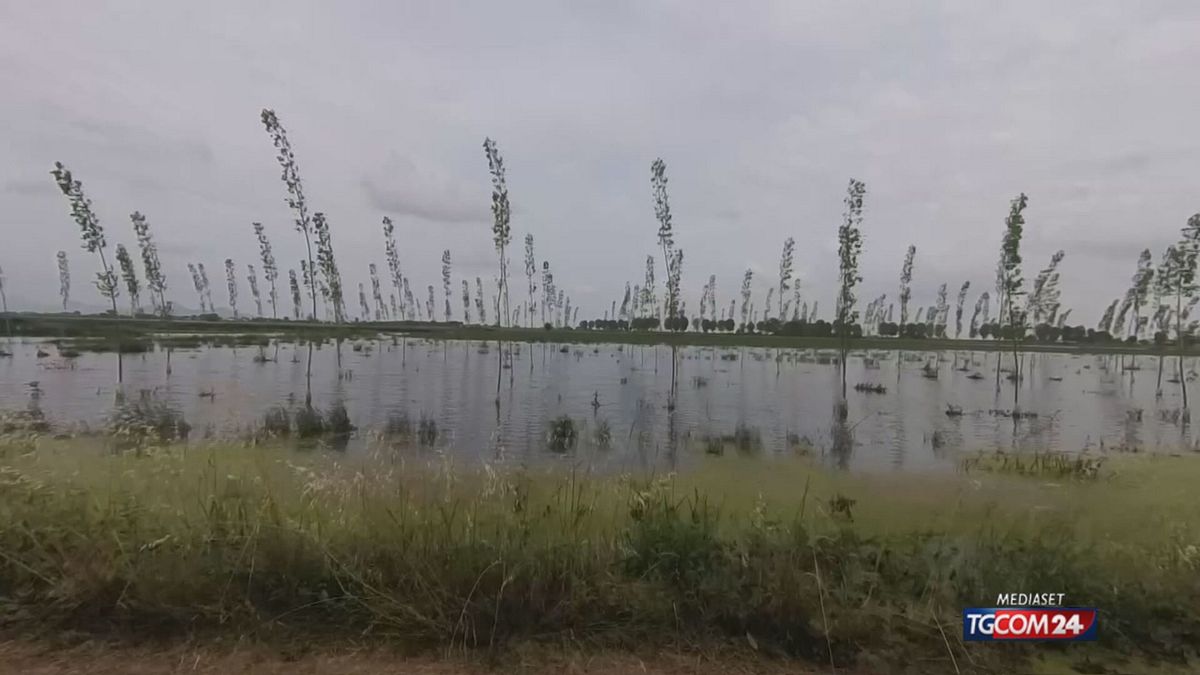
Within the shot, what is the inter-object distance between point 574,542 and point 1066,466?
10.1 meters

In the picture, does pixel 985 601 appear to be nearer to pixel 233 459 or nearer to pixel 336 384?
pixel 233 459

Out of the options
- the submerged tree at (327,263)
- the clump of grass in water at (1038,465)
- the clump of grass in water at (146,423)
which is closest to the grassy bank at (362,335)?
the submerged tree at (327,263)

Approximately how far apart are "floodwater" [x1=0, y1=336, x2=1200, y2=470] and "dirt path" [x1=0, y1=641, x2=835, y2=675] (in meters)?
5.59

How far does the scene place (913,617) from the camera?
3463mm

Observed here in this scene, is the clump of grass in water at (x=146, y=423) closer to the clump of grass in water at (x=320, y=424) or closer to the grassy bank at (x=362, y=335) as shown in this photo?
the clump of grass in water at (x=320, y=424)

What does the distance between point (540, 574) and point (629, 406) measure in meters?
15.3

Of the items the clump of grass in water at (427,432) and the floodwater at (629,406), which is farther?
the floodwater at (629,406)

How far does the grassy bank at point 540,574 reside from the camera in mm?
3408

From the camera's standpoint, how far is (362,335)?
6228cm

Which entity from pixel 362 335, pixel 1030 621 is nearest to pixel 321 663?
pixel 1030 621

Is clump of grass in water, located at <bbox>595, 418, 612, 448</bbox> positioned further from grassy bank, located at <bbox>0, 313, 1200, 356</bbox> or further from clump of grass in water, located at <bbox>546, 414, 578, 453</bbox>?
grassy bank, located at <bbox>0, 313, 1200, 356</bbox>

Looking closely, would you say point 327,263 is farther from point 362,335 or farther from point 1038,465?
point 362,335

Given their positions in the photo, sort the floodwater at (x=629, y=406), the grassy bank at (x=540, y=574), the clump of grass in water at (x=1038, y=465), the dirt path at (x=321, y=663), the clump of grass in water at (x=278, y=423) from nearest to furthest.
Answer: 1. the dirt path at (x=321, y=663)
2. the grassy bank at (x=540, y=574)
3. the clump of grass in water at (x=1038, y=465)
4. the clump of grass in water at (x=278, y=423)
5. the floodwater at (x=629, y=406)

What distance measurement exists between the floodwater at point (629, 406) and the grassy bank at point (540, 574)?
183 inches
